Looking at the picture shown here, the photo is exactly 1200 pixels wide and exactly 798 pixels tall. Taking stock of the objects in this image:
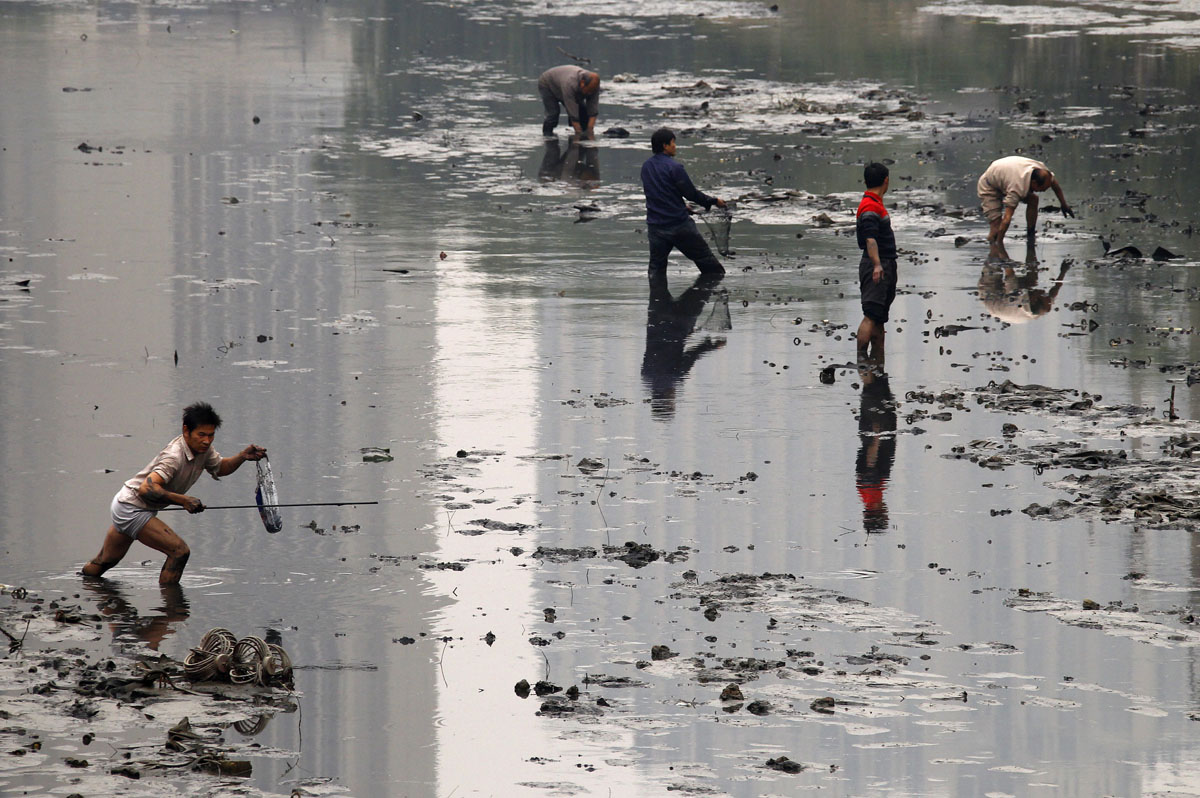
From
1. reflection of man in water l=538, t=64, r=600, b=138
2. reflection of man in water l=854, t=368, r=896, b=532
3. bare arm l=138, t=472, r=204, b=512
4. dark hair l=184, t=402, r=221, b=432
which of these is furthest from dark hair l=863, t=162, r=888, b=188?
reflection of man in water l=538, t=64, r=600, b=138

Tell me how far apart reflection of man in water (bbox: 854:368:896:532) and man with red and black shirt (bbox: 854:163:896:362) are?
651 millimetres

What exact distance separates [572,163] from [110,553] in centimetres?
1749

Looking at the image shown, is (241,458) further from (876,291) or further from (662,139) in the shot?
(662,139)

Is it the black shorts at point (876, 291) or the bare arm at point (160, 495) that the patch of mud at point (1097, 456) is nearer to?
the black shorts at point (876, 291)

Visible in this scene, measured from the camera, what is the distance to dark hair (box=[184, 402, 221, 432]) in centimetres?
966

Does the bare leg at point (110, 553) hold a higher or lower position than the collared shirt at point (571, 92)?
lower

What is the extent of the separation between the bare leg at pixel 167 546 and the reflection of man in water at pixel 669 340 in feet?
15.1

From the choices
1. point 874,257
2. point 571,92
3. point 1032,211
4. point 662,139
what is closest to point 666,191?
point 662,139

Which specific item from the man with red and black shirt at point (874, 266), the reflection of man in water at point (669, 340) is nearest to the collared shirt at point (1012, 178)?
the reflection of man in water at point (669, 340)

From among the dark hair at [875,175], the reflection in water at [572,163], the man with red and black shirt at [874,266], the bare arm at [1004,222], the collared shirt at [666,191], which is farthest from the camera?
the reflection in water at [572,163]

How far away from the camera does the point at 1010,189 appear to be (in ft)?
63.4

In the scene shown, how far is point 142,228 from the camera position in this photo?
21.4 meters

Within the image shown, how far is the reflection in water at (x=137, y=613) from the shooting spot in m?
9.09

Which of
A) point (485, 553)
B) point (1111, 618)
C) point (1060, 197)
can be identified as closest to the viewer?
point (1111, 618)
